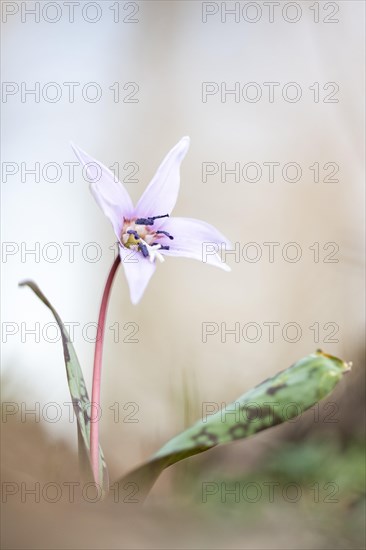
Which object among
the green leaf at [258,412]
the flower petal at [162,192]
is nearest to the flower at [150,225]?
the flower petal at [162,192]

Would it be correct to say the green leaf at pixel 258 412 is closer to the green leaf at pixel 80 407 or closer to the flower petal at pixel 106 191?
the green leaf at pixel 80 407

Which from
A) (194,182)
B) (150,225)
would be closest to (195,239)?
(150,225)

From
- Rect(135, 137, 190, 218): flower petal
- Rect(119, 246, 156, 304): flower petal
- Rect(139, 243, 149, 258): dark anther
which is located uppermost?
Rect(135, 137, 190, 218): flower petal

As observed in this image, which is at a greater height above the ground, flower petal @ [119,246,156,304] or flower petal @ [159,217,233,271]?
flower petal @ [159,217,233,271]

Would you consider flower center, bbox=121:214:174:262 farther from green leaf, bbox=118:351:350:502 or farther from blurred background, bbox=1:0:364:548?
blurred background, bbox=1:0:364:548

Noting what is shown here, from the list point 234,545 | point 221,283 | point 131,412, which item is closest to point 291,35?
point 221,283

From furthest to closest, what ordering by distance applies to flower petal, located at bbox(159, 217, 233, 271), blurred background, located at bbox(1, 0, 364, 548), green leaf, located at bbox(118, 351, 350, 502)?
1. blurred background, located at bbox(1, 0, 364, 548)
2. flower petal, located at bbox(159, 217, 233, 271)
3. green leaf, located at bbox(118, 351, 350, 502)

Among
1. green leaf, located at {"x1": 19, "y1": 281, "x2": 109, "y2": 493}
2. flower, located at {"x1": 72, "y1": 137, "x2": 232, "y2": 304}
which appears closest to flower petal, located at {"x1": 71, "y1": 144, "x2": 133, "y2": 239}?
flower, located at {"x1": 72, "y1": 137, "x2": 232, "y2": 304}
